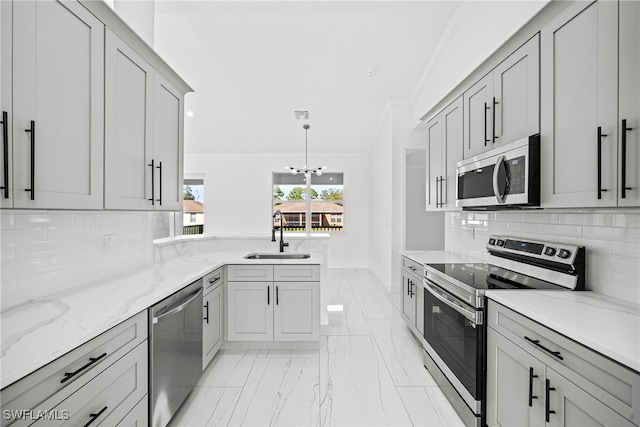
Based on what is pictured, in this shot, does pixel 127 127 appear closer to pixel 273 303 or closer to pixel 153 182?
pixel 153 182

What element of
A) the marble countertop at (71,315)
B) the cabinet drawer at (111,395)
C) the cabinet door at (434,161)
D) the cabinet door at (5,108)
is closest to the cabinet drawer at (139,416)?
the cabinet drawer at (111,395)

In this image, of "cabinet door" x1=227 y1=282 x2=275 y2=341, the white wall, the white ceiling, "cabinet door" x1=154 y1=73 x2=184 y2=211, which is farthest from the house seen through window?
"cabinet door" x1=154 y1=73 x2=184 y2=211

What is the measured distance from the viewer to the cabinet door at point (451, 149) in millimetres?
2713

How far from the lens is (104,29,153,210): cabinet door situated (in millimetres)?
1633

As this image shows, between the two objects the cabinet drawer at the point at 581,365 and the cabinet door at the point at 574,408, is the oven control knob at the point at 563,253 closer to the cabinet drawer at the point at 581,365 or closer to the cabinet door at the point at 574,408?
the cabinet drawer at the point at 581,365

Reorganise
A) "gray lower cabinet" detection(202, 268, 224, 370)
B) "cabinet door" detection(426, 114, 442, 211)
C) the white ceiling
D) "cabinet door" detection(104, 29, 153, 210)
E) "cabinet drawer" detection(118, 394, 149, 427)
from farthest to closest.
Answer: "cabinet door" detection(426, 114, 442, 211), the white ceiling, "gray lower cabinet" detection(202, 268, 224, 370), "cabinet door" detection(104, 29, 153, 210), "cabinet drawer" detection(118, 394, 149, 427)

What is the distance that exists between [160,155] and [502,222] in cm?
283

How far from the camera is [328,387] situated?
2.32 metres

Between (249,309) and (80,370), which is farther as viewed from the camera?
(249,309)

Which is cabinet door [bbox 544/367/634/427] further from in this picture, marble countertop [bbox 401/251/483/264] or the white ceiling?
the white ceiling

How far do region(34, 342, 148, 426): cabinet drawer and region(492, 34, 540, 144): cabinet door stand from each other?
8.09ft

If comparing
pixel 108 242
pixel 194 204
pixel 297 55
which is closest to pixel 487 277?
pixel 108 242

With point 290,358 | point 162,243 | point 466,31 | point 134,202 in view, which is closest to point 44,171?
point 134,202

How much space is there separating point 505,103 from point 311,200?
5.85m
